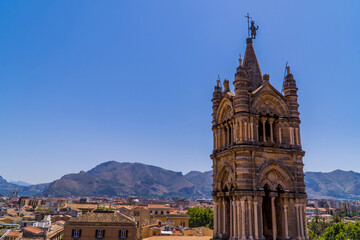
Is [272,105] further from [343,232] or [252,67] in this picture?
[343,232]

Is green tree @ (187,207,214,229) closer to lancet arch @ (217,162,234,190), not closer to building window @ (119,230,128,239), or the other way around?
building window @ (119,230,128,239)

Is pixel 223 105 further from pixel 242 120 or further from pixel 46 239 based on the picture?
pixel 46 239

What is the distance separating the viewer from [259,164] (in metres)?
24.0

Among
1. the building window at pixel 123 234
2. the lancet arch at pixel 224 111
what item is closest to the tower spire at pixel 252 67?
the lancet arch at pixel 224 111

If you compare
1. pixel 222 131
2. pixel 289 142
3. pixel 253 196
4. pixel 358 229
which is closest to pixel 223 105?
pixel 222 131

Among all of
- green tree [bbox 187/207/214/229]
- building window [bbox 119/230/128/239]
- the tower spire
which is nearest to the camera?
the tower spire

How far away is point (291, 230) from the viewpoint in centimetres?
2362

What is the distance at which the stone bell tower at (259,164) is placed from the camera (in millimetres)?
23109

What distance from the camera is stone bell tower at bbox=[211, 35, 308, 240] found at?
23.1 meters

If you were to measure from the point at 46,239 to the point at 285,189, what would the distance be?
→ 5209cm

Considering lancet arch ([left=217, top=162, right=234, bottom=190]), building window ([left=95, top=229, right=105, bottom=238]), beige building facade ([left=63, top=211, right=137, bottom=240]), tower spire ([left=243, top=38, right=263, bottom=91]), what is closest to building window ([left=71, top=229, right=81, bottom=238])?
beige building facade ([left=63, top=211, right=137, bottom=240])

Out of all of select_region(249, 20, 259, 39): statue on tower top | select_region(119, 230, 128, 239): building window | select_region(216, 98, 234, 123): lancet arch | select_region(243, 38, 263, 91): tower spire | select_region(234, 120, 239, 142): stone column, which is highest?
select_region(249, 20, 259, 39): statue on tower top

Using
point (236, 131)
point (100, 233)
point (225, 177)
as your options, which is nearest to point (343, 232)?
point (100, 233)

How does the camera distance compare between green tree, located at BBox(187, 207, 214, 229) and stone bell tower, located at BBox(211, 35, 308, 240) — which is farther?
green tree, located at BBox(187, 207, 214, 229)
